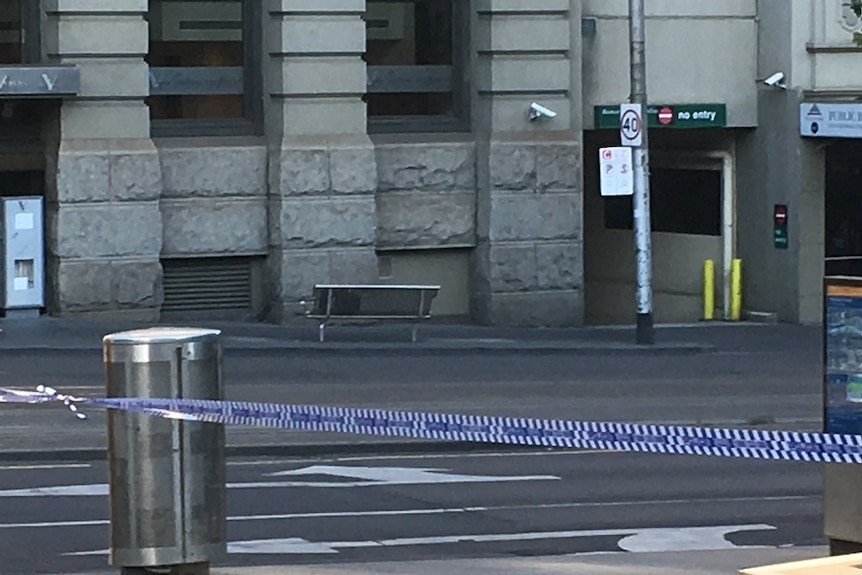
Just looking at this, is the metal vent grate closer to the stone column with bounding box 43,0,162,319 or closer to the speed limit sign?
the stone column with bounding box 43,0,162,319

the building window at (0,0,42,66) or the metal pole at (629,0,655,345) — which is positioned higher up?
the building window at (0,0,42,66)

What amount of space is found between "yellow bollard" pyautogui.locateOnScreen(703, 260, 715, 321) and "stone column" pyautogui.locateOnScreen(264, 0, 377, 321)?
598 cm

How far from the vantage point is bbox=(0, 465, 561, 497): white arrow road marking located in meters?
12.5

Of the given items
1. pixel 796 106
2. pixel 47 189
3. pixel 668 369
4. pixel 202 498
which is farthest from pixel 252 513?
pixel 796 106

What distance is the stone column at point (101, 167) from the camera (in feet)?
76.0

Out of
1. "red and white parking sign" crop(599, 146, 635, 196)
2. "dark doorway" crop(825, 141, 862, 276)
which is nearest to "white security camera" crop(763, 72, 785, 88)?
"dark doorway" crop(825, 141, 862, 276)

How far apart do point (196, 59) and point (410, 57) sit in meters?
3.02

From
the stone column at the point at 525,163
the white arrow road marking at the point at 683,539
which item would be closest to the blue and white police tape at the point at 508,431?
the white arrow road marking at the point at 683,539

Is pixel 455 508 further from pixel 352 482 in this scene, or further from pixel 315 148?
pixel 315 148

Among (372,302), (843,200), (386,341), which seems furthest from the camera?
(843,200)

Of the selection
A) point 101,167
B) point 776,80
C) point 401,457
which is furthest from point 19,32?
point 401,457

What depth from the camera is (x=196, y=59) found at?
24719mm

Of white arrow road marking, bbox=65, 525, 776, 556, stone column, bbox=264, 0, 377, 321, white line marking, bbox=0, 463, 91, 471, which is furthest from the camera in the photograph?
stone column, bbox=264, 0, 377, 321

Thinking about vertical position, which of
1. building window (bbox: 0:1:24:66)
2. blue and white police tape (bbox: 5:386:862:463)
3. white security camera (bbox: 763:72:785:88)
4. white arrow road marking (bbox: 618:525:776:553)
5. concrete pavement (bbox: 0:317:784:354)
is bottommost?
white arrow road marking (bbox: 618:525:776:553)
